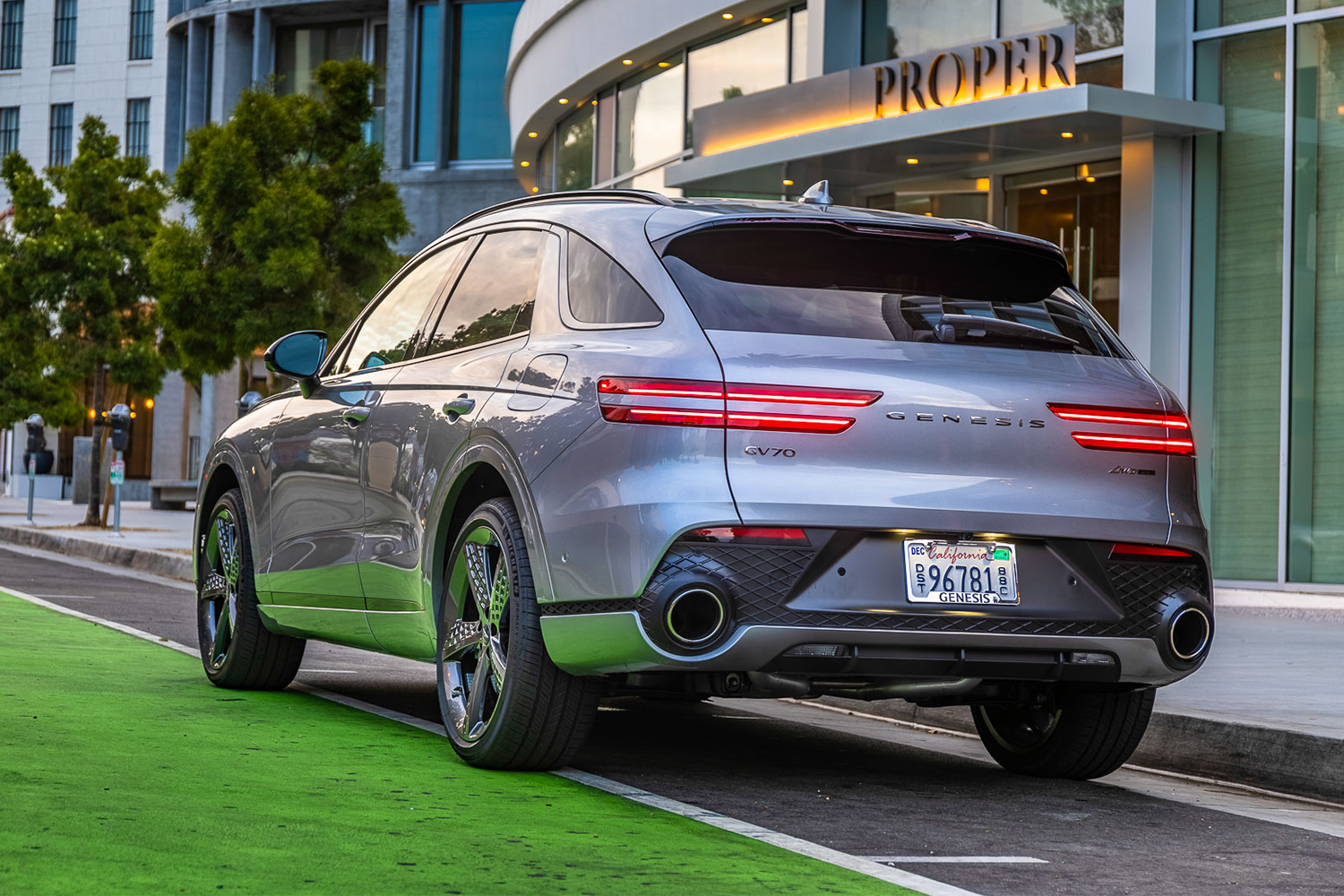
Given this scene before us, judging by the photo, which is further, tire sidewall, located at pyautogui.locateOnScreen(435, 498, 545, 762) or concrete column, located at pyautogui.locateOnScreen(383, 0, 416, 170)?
concrete column, located at pyautogui.locateOnScreen(383, 0, 416, 170)

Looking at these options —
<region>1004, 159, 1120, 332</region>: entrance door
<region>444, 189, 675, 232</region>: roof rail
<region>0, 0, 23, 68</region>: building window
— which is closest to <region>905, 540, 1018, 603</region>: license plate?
<region>444, 189, 675, 232</region>: roof rail

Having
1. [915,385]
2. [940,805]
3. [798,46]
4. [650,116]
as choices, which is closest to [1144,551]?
[915,385]

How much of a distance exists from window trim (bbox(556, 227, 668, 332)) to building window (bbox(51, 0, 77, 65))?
56.8m

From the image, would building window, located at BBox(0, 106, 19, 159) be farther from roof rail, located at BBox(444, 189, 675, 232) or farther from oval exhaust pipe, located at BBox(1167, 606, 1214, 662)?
oval exhaust pipe, located at BBox(1167, 606, 1214, 662)

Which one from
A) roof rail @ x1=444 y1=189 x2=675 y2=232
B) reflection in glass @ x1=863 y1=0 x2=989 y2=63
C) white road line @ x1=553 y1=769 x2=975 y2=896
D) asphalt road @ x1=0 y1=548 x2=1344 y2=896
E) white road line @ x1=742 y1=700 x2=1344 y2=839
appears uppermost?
reflection in glass @ x1=863 y1=0 x2=989 y2=63

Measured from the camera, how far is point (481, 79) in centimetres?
3941

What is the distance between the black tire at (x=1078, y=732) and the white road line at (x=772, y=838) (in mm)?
1408

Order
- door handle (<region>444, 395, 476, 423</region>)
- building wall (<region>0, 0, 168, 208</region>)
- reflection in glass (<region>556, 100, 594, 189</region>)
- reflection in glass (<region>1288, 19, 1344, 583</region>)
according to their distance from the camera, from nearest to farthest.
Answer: door handle (<region>444, 395, 476, 423</region>) → reflection in glass (<region>1288, 19, 1344, 583</region>) → reflection in glass (<region>556, 100, 594, 189</region>) → building wall (<region>0, 0, 168, 208</region>)

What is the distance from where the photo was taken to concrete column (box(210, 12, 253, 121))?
1813 inches

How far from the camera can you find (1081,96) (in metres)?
14.6

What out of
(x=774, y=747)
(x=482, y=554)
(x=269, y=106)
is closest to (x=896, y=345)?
(x=482, y=554)

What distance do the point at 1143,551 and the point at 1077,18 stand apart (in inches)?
470

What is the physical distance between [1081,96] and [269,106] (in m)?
11.1

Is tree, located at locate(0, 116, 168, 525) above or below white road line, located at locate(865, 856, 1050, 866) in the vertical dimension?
above
